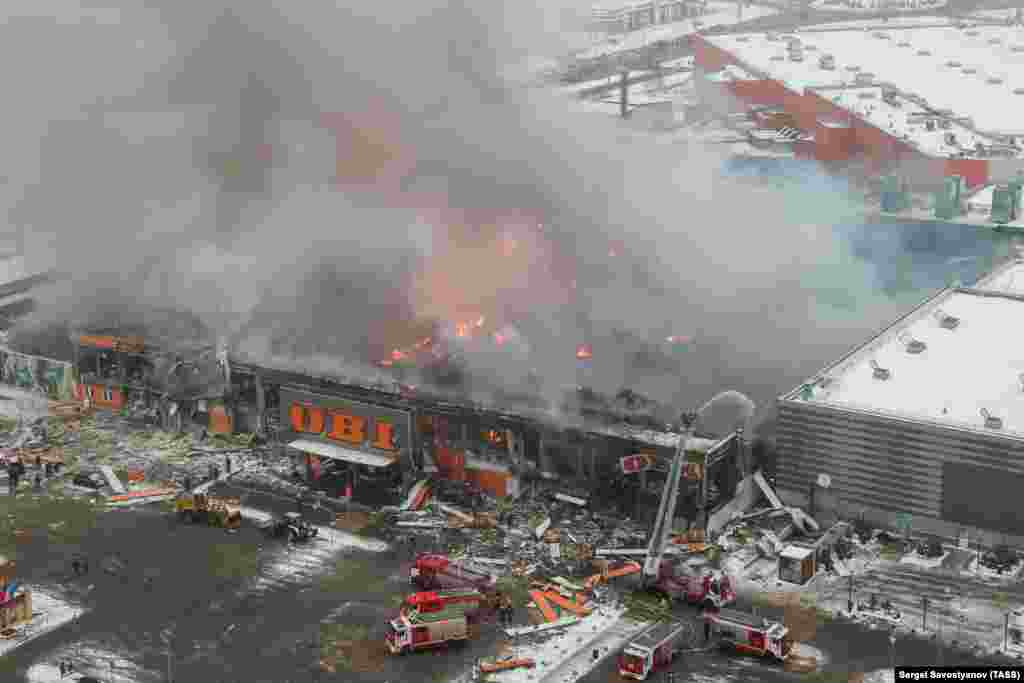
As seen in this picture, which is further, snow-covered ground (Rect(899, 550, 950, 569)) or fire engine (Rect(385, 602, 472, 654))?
snow-covered ground (Rect(899, 550, 950, 569))

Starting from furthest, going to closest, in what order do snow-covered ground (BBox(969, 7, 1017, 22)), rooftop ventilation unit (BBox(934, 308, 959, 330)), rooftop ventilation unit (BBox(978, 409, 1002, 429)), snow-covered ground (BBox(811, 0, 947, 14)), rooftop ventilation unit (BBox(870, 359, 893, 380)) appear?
snow-covered ground (BBox(811, 0, 947, 14)) < snow-covered ground (BBox(969, 7, 1017, 22)) < rooftop ventilation unit (BBox(934, 308, 959, 330)) < rooftop ventilation unit (BBox(870, 359, 893, 380)) < rooftop ventilation unit (BBox(978, 409, 1002, 429))

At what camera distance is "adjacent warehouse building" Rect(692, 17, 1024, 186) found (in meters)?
74.6

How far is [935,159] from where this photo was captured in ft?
237

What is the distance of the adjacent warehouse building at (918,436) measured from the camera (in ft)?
139

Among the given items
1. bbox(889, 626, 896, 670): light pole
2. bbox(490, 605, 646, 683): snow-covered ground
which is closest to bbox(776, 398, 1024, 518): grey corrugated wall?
bbox(889, 626, 896, 670): light pole

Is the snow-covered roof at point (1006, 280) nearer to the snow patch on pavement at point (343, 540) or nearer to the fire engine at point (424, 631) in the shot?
the snow patch on pavement at point (343, 540)

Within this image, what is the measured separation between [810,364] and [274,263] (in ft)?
72.9

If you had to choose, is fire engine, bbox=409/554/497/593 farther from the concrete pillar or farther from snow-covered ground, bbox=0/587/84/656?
the concrete pillar

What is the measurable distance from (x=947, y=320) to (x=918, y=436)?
9.21 m

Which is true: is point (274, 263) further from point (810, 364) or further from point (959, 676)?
point (959, 676)

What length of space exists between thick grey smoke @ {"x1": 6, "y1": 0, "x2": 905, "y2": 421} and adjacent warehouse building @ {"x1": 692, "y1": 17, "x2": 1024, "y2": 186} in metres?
8.19

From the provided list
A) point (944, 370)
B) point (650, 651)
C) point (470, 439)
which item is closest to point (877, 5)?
point (944, 370)

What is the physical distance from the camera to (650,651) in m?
36.2

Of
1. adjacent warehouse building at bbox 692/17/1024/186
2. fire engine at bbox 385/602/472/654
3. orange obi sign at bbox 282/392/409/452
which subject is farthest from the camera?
adjacent warehouse building at bbox 692/17/1024/186
